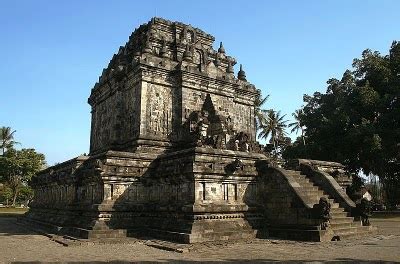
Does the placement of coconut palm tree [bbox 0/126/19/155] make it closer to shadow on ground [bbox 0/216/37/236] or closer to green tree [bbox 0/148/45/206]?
green tree [bbox 0/148/45/206]

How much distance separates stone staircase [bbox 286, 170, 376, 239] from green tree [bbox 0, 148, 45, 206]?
4041 cm

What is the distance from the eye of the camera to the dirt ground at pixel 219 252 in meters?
9.60

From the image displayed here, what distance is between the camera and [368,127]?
2834 cm

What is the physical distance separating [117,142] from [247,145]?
666cm

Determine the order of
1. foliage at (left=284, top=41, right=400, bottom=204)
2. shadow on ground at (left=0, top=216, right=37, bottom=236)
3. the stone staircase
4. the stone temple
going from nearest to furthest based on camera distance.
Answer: the stone temple, the stone staircase, shadow on ground at (left=0, top=216, right=37, bottom=236), foliage at (left=284, top=41, right=400, bottom=204)

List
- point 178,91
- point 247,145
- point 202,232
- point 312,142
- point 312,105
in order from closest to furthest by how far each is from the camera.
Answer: point 202,232, point 247,145, point 178,91, point 312,142, point 312,105

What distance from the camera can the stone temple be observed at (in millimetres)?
13891

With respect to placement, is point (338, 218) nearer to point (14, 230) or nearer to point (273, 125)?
point (14, 230)

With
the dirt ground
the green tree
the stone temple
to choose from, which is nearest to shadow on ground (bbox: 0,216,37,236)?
the stone temple

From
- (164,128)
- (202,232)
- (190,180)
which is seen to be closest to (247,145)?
(164,128)

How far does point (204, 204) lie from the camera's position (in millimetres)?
13633

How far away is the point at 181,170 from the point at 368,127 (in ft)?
63.8

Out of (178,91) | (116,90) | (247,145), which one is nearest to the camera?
(247,145)

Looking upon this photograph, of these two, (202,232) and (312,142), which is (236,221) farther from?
(312,142)
